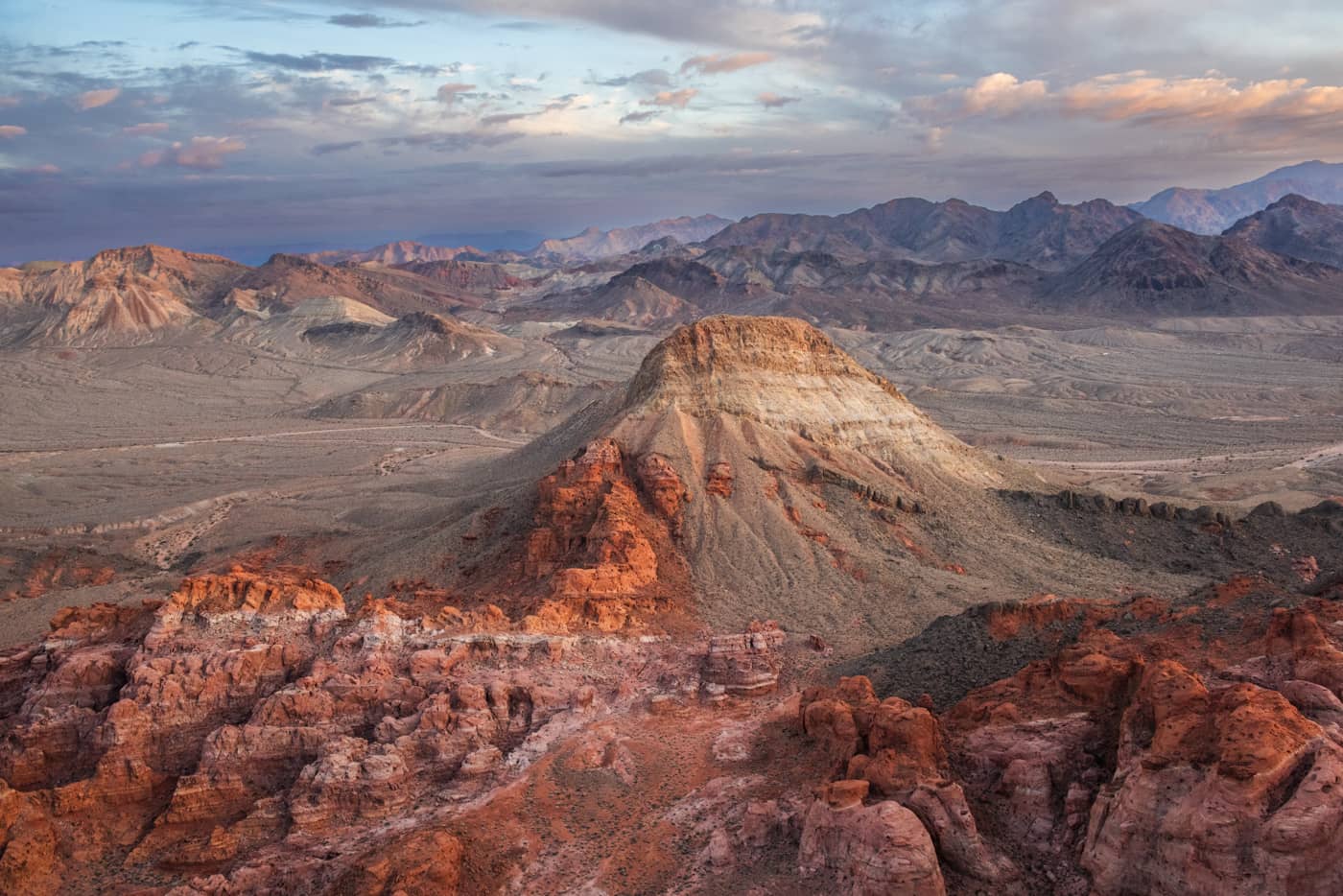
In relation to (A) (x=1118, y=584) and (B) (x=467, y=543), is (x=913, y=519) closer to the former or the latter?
(A) (x=1118, y=584)

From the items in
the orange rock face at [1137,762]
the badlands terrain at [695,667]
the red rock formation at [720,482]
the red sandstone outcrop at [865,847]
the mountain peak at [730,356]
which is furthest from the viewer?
the mountain peak at [730,356]

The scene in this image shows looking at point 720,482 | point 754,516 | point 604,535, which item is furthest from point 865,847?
point 720,482

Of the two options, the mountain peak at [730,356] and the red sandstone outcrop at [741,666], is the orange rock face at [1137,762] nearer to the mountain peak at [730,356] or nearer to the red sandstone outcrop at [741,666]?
the red sandstone outcrop at [741,666]

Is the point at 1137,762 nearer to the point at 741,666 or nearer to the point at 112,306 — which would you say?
the point at 741,666

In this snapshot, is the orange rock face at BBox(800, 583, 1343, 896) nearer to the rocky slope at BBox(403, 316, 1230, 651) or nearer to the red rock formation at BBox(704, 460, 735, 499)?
the rocky slope at BBox(403, 316, 1230, 651)

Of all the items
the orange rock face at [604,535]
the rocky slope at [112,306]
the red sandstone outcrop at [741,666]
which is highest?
the rocky slope at [112,306]

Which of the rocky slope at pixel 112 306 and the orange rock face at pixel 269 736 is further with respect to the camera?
the rocky slope at pixel 112 306

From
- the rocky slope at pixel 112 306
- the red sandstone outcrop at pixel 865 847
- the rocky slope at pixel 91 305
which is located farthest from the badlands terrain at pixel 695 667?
the rocky slope at pixel 91 305

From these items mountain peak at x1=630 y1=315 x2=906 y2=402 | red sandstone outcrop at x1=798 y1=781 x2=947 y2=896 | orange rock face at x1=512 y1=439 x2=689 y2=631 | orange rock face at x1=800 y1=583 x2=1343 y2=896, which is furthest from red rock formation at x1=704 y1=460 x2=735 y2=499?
red sandstone outcrop at x1=798 y1=781 x2=947 y2=896

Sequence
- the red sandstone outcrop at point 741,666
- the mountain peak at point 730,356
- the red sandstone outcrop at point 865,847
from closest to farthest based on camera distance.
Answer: the red sandstone outcrop at point 865,847
the red sandstone outcrop at point 741,666
the mountain peak at point 730,356

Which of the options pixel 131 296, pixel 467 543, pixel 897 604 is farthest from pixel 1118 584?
pixel 131 296

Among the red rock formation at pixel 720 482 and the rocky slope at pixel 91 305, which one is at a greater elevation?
the rocky slope at pixel 91 305
